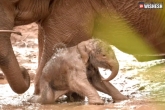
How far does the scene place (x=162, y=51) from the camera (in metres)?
6.03

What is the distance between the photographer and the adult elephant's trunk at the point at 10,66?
4.95m

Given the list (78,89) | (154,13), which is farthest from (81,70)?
(154,13)

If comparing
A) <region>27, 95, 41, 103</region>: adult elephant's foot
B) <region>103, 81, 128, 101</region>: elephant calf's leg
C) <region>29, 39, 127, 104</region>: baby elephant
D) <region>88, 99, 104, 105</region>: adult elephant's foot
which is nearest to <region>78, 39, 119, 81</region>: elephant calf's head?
<region>29, 39, 127, 104</region>: baby elephant

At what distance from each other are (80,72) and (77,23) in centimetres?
47

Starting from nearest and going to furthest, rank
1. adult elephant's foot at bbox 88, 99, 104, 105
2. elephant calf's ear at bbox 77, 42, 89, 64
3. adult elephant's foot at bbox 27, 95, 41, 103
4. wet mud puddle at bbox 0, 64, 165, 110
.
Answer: wet mud puddle at bbox 0, 64, 165, 110 → adult elephant's foot at bbox 88, 99, 104, 105 → elephant calf's ear at bbox 77, 42, 89, 64 → adult elephant's foot at bbox 27, 95, 41, 103

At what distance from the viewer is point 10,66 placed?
5.00 metres

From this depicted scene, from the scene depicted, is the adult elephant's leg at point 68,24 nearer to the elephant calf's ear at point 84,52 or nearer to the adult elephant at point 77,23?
the adult elephant at point 77,23

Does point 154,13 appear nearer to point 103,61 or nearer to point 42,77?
point 103,61

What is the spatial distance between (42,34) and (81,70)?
0.91 metres

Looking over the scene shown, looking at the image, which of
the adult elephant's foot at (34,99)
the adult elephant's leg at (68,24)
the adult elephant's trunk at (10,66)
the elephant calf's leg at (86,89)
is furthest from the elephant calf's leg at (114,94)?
the adult elephant's trunk at (10,66)

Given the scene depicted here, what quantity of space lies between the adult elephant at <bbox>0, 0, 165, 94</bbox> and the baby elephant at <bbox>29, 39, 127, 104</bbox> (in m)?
0.19

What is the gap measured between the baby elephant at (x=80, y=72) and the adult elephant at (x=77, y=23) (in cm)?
19

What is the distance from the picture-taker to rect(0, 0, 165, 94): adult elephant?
16.5 feet

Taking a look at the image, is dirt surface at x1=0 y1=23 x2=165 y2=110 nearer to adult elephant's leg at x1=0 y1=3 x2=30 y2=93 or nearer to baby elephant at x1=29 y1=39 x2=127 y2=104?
baby elephant at x1=29 y1=39 x2=127 y2=104
